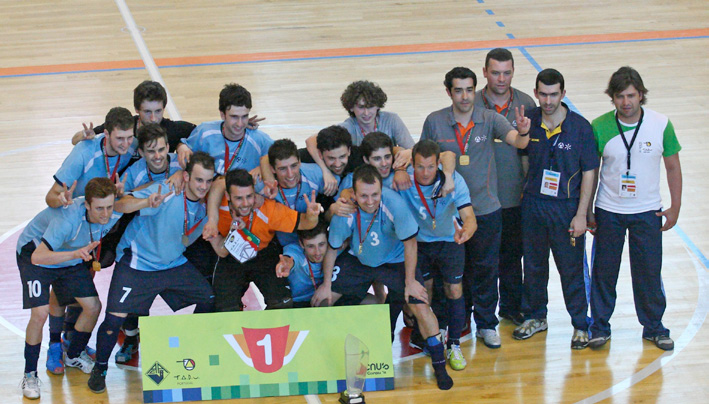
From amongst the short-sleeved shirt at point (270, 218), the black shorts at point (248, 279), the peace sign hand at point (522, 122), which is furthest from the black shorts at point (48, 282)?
the peace sign hand at point (522, 122)

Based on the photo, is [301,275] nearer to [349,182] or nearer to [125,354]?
[349,182]

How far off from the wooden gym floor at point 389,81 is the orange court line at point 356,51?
4 cm

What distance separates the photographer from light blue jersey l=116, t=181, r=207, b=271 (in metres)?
5.83

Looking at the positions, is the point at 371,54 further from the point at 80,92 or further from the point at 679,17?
the point at 679,17

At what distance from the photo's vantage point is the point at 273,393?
5793 mm

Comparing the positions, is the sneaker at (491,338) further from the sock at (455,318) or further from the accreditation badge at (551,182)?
the accreditation badge at (551,182)

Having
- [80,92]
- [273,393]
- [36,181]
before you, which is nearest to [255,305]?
[273,393]

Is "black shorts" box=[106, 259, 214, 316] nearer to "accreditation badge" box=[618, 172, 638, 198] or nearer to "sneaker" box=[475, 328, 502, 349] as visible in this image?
"sneaker" box=[475, 328, 502, 349]

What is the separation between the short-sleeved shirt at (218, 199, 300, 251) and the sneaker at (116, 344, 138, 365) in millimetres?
1199

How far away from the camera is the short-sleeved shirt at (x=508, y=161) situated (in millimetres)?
6262

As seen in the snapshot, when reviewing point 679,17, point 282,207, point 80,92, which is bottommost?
point 282,207

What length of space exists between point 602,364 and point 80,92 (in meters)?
7.62

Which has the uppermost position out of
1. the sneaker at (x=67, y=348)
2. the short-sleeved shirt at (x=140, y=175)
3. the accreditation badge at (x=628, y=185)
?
the short-sleeved shirt at (x=140, y=175)

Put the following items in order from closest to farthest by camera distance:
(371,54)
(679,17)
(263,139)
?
(263,139) → (371,54) → (679,17)
